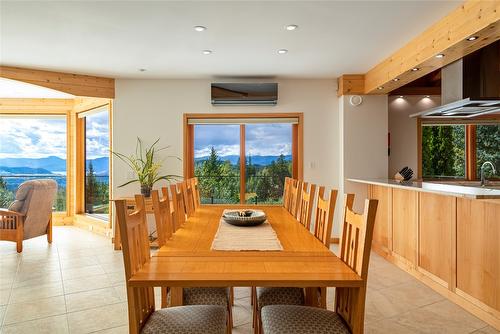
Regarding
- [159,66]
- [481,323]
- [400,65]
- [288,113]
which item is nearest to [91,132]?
[159,66]

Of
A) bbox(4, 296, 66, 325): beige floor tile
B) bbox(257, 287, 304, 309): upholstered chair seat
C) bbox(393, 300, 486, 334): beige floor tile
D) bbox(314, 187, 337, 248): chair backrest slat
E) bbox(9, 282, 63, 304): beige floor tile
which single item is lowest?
bbox(393, 300, 486, 334): beige floor tile

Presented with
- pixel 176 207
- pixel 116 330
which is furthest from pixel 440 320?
pixel 116 330

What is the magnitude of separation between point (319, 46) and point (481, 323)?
2909 millimetres

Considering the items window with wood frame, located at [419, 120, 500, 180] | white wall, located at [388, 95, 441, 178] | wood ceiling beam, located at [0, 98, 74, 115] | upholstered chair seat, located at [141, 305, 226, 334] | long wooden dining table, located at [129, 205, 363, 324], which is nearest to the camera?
long wooden dining table, located at [129, 205, 363, 324]

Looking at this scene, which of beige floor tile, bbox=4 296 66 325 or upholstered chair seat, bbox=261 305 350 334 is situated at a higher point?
upholstered chair seat, bbox=261 305 350 334

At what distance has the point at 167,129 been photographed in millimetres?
5367

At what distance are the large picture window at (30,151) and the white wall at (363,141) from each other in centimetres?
503

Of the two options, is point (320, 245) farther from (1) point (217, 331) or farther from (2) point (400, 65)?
(2) point (400, 65)

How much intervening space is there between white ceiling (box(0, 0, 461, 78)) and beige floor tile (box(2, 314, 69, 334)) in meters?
2.46

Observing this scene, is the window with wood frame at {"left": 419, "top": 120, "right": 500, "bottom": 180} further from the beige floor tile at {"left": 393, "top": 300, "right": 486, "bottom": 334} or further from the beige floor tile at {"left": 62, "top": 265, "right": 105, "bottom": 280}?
the beige floor tile at {"left": 62, "top": 265, "right": 105, "bottom": 280}

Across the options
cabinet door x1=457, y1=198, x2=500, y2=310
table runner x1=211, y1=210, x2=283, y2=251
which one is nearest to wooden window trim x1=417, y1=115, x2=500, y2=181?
cabinet door x1=457, y1=198, x2=500, y2=310

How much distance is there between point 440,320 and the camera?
2.70 m

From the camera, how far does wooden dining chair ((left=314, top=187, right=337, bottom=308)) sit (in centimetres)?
202

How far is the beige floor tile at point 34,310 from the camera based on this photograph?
108 inches
